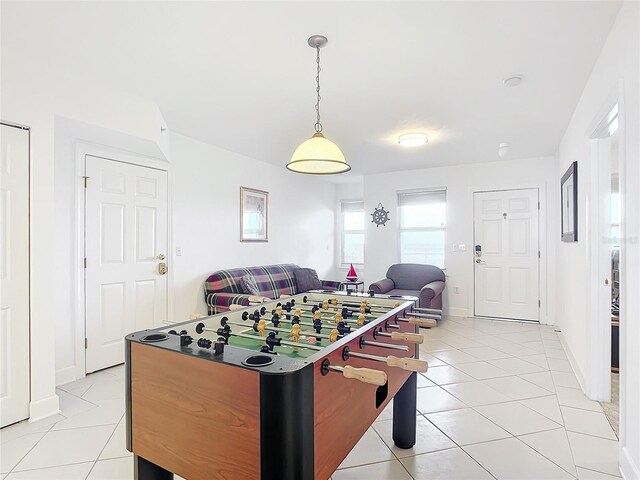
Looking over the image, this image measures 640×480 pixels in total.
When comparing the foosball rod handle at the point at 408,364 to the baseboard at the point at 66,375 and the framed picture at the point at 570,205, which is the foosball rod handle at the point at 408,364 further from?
the baseboard at the point at 66,375

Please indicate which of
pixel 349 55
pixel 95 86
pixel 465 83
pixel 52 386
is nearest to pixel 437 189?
pixel 465 83

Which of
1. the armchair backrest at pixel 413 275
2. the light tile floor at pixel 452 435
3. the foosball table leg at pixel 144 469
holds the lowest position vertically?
the light tile floor at pixel 452 435

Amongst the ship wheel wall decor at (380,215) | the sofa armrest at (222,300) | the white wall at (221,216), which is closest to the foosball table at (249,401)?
the sofa armrest at (222,300)

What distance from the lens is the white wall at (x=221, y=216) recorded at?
13.2ft

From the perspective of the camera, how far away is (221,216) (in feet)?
15.0

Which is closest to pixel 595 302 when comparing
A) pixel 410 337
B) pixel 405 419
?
pixel 405 419

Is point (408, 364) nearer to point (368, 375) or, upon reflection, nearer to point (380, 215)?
point (368, 375)

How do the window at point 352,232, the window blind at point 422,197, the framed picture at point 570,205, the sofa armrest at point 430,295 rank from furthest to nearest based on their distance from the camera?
1. the window at point 352,232
2. the window blind at point 422,197
3. the sofa armrest at point 430,295
4. the framed picture at point 570,205

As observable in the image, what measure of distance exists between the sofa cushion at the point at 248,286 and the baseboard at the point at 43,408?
2024 mm

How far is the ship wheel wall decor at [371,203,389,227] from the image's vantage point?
6.28 m

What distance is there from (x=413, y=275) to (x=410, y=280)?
9cm

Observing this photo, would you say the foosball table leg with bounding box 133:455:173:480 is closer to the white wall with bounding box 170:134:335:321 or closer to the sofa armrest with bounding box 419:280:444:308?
the white wall with bounding box 170:134:335:321

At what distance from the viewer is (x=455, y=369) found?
330 centimetres

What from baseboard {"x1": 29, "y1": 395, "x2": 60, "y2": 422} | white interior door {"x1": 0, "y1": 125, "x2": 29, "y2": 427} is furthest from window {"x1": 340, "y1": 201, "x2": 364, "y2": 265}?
white interior door {"x1": 0, "y1": 125, "x2": 29, "y2": 427}
